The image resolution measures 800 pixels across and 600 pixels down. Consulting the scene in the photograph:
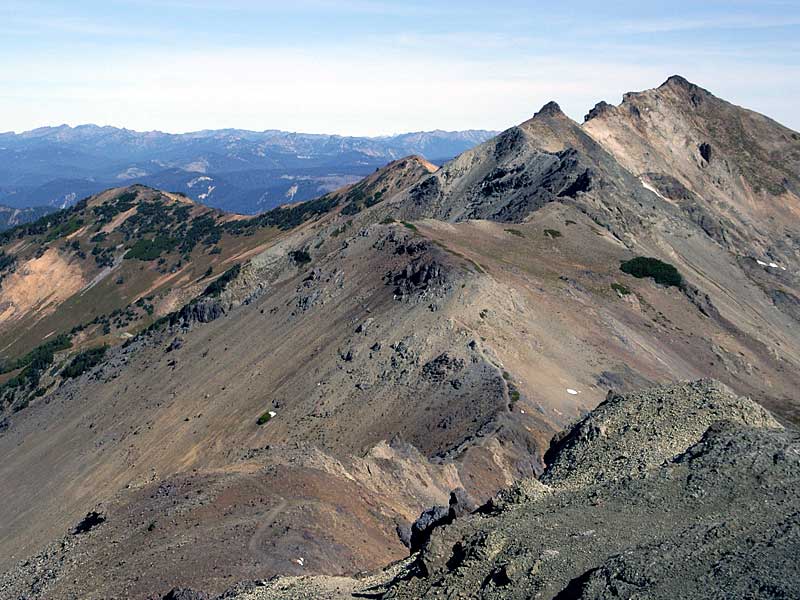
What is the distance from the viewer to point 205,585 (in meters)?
27.2

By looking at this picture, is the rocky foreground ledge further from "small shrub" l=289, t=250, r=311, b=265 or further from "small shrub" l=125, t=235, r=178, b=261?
"small shrub" l=125, t=235, r=178, b=261

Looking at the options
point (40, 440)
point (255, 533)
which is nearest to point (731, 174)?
point (40, 440)

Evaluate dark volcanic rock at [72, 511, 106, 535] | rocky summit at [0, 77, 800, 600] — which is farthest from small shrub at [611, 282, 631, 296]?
dark volcanic rock at [72, 511, 106, 535]

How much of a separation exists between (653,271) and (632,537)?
191 ft

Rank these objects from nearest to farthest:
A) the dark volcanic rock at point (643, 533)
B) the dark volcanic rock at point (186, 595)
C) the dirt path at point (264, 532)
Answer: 1. the dark volcanic rock at point (643, 533)
2. the dark volcanic rock at point (186, 595)
3. the dirt path at point (264, 532)

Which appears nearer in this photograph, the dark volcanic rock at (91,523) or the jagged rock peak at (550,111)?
the dark volcanic rock at (91,523)

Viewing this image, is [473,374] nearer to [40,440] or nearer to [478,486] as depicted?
[478,486]

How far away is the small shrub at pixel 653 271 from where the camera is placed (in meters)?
75.4

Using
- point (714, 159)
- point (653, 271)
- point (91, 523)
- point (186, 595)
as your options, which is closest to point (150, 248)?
point (714, 159)

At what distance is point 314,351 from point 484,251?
772 inches

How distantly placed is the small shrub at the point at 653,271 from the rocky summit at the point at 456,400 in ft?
0.92

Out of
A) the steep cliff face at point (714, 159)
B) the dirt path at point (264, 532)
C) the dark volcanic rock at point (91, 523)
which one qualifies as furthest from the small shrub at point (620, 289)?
the steep cliff face at point (714, 159)

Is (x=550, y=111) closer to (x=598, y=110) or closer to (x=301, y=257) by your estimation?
(x=598, y=110)

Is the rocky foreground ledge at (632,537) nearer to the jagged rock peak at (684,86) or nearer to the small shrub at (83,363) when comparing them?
the small shrub at (83,363)
